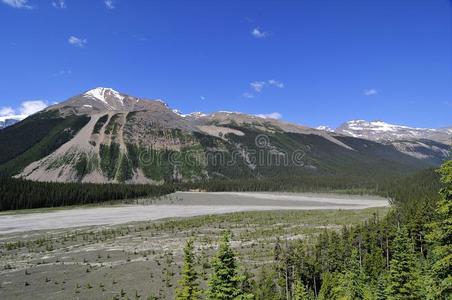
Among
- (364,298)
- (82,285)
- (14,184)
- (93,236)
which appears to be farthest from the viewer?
(14,184)

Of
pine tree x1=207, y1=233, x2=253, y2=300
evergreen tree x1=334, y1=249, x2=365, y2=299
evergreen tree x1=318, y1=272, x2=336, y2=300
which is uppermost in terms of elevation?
pine tree x1=207, y1=233, x2=253, y2=300

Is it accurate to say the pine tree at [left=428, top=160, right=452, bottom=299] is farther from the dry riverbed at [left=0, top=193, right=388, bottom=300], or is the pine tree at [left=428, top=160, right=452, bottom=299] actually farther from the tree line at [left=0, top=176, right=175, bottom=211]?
the tree line at [left=0, top=176, right=175, bottom=211]

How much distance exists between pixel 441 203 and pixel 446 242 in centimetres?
158

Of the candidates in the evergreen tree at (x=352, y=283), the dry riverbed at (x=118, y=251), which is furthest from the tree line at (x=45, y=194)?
the evergreen tree at (x=352, y=283)

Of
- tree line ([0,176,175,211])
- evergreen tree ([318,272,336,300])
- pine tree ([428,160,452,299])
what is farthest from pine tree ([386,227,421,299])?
tree line ([0,176,175,211])

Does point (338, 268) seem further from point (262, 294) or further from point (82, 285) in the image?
point (82, 285)

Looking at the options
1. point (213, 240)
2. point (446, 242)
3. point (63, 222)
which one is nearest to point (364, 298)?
point (446, 242)

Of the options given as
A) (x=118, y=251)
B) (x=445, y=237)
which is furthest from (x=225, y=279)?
(x=118, y=251)

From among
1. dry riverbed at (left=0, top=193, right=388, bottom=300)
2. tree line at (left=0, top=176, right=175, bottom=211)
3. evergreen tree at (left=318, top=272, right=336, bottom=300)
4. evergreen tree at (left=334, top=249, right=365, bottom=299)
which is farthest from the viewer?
tree line at (left=0, top=176, right=175, bottom=211)

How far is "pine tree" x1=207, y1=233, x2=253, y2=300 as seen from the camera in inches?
658

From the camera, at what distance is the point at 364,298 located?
3591 cm

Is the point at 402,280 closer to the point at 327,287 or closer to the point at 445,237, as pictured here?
the point at 327,287

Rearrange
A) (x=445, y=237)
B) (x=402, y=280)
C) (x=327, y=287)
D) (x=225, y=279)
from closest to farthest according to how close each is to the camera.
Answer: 1. (x=445, y=237)
2. (x=225, y=279)
3. (x=402, y=280)
4. (x=327, y=287)

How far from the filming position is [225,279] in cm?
1703
